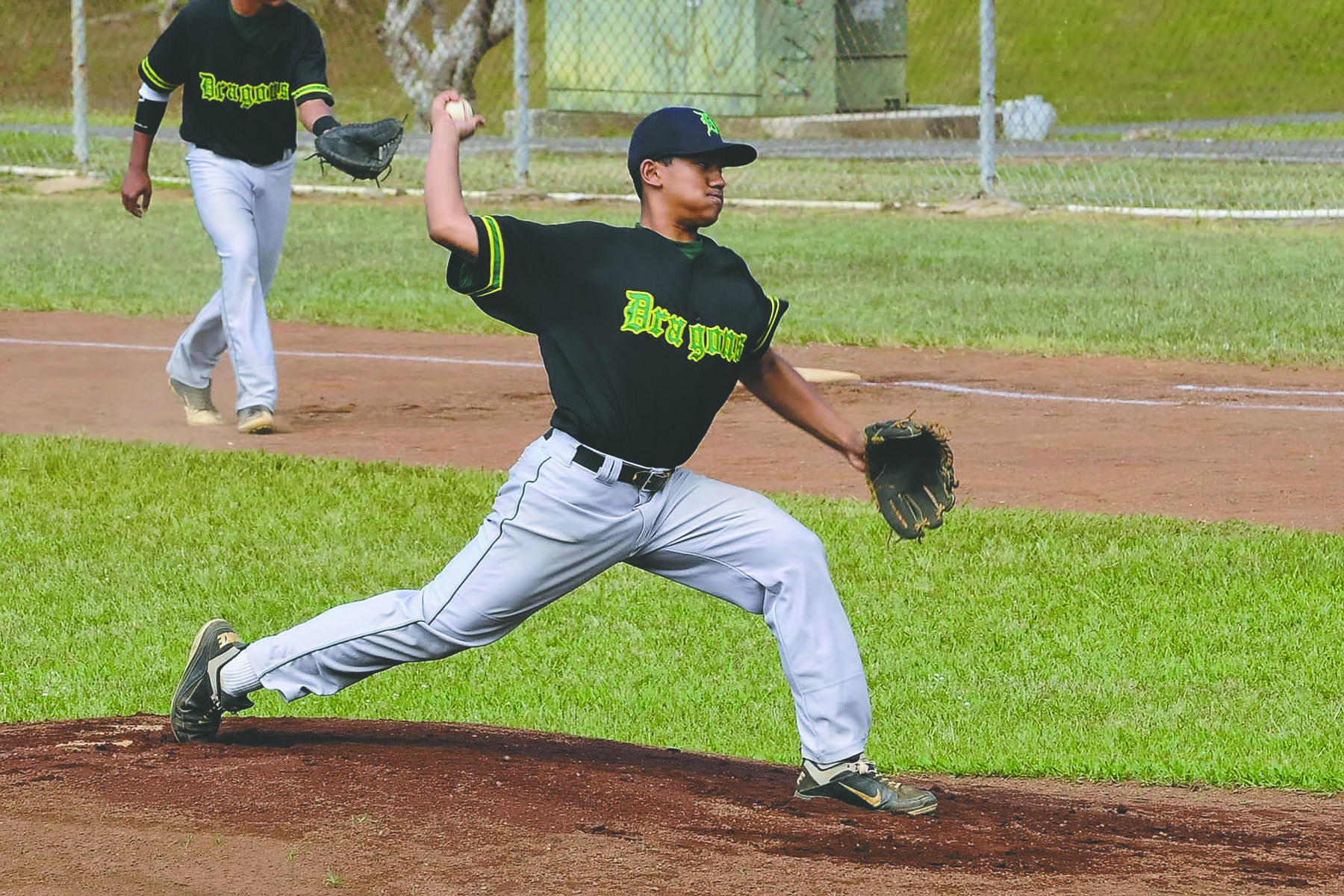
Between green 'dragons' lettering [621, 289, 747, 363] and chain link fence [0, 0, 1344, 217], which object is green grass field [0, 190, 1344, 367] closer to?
chain link fence [0, 0, 1344, 217]

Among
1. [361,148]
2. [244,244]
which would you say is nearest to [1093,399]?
[244,244]

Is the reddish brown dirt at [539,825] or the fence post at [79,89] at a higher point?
the fence post at [79,89]

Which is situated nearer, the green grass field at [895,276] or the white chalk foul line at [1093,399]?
the white chalk foul line at [1093,399]

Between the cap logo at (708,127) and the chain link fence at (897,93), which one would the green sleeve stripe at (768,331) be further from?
the chain link fence at (897,93)

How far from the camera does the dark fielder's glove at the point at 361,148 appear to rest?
5.82m

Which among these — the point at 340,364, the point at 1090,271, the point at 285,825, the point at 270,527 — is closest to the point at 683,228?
the point at 285,825

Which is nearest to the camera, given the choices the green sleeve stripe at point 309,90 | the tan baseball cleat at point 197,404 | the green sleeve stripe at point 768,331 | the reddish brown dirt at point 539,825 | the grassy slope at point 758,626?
the reddish brown dirt at point 539,825

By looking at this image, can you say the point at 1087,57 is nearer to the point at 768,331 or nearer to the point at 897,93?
the point at 897,93

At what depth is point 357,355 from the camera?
1152cm

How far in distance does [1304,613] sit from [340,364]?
636 cm

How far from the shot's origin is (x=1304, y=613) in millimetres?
6363

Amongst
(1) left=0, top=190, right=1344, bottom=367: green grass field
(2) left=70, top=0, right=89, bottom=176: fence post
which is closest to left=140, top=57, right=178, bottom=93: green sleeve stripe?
(1) left=0, top=190, right=1344, bottom=367: green grass field

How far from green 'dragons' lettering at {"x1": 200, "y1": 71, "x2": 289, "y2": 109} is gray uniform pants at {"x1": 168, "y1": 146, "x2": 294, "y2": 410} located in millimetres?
267

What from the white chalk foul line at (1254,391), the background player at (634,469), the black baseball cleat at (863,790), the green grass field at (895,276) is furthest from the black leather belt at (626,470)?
the green grass field at (895,276)
